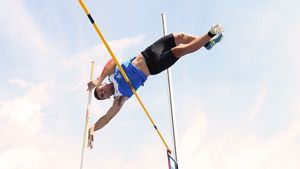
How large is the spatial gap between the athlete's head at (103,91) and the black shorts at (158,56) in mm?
652

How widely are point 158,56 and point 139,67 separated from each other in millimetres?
329

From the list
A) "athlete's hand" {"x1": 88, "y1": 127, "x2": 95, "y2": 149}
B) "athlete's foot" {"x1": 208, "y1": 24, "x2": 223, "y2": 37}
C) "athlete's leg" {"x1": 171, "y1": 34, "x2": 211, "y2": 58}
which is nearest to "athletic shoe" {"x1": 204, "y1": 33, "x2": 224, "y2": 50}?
"athlete's leg" {"x1": 171, "y1": 34, "x2": 211, "y2": 58}

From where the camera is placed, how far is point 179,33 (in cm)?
644

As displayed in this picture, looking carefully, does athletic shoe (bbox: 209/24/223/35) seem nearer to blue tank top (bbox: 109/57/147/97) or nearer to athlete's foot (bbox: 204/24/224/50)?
athlete's foot (bbox: 204/24/224/50)

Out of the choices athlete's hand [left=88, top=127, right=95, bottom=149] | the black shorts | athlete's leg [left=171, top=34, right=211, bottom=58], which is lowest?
athlete's hand [left=88, top=127, right=95, bottom=149]

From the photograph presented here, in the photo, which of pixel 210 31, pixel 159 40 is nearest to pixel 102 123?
pixel 159 40

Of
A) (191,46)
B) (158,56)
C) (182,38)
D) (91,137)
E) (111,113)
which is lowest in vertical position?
(91,137)

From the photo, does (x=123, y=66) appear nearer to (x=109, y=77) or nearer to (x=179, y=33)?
(x=109, y=77)

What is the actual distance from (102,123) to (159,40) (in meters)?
1.48

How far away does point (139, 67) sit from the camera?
6.26m

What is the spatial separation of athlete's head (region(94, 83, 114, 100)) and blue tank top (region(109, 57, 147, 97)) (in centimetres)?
10

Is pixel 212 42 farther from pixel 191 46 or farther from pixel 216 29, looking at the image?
pixel 216 29

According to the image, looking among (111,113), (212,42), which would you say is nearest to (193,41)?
(212,42)

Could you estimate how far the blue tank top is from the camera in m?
6.25
